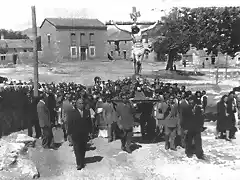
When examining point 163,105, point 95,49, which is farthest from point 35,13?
point 95,49

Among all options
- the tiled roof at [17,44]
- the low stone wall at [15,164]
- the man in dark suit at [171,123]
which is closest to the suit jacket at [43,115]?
the low stone wall at [15,164]

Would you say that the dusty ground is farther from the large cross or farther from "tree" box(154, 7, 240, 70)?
"tree" box(154, 7, 240, 70)

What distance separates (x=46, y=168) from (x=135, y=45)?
5683 millimetres

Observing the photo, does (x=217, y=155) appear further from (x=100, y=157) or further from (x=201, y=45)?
(x=201, y=45)

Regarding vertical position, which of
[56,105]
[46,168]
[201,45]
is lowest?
[46,168]

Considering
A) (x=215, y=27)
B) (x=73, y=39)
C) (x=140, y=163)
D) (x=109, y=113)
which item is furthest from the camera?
(x=73, y=39)


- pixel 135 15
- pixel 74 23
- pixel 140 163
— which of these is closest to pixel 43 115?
pixel 140 163

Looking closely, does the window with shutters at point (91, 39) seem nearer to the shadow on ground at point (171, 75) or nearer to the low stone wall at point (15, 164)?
the shadow on ground at point (171, 75)

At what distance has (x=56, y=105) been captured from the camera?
1445 centimetres

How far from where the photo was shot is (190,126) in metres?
10.8

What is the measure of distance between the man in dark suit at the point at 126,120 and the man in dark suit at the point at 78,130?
4.32 ft

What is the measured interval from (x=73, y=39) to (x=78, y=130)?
48.4m

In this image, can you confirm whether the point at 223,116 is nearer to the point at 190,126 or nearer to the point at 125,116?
the point at 190,126

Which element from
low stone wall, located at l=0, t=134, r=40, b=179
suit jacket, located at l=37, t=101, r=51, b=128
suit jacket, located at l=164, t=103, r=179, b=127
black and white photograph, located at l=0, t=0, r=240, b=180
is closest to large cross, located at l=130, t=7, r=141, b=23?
black and white photograph, located at l=0, t=0, r=240, b=180
